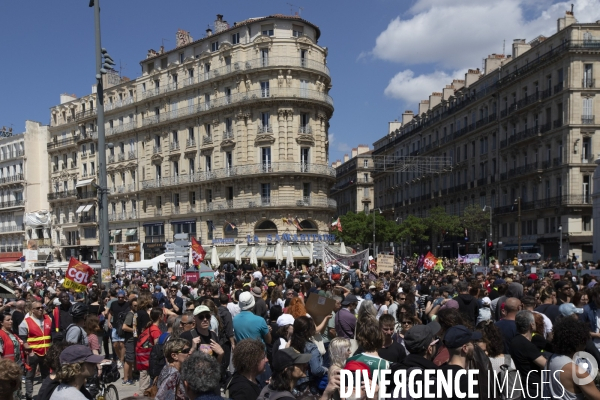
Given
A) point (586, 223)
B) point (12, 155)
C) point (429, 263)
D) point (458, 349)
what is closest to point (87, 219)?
point (12, 155)

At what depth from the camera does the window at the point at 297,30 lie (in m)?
42.3

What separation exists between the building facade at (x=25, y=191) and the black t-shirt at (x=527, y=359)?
64951 mm

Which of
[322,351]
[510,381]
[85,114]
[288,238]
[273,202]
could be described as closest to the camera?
[510,381]

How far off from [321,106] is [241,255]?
1434 cm

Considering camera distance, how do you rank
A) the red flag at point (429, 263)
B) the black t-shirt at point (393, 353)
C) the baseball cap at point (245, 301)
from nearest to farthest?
1. the black t-shirt at point (393, 353)
2. the baseball cap at point (245, 301)
3. the red flag at point (429, 263)

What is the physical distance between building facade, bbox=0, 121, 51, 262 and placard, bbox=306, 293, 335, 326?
6204 centimetres

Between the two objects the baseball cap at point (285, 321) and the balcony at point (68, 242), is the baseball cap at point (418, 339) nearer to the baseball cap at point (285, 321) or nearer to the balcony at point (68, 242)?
the baseball cap at point (285, 321)

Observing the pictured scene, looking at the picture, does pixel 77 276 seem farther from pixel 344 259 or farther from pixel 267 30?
pixel 267 30

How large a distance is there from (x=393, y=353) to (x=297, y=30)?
131 ft

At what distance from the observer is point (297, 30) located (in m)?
42.5

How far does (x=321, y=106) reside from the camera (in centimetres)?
4303

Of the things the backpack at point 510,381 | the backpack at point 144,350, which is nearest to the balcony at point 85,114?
the backpack at point 144,350

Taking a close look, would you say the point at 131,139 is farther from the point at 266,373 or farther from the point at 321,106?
the point at 266,373

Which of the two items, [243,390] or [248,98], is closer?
[243,390]
